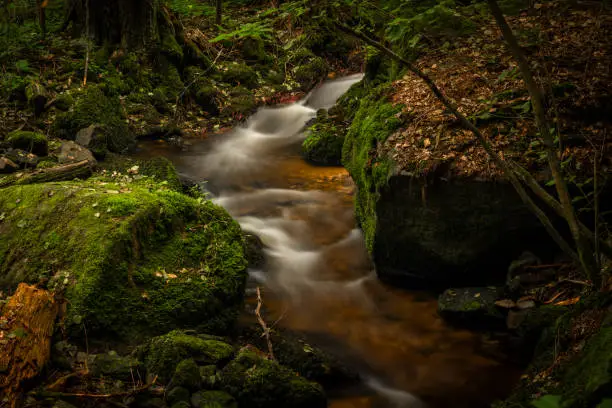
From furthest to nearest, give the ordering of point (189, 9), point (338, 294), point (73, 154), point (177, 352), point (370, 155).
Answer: point (189, 9)
point (73, 154)
point (338, 294)
point (370, 155)
point (177, 352)

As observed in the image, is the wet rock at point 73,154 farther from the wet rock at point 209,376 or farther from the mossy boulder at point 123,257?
the wet rock at point 209,376

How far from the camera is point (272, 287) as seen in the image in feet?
19.8

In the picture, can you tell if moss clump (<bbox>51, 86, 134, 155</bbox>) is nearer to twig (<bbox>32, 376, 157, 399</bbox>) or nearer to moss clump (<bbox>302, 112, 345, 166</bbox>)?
moss clump (<bbox>302, 112, 345, 166</bbox>)

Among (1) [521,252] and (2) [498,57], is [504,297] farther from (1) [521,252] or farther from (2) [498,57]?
(2) [498,57]

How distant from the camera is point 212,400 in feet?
11.1

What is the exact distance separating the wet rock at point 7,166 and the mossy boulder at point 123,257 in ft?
5.10

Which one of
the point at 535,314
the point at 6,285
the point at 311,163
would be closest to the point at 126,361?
the point at 6,285

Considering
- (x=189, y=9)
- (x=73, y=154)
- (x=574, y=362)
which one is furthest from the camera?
(x=189, y=9)

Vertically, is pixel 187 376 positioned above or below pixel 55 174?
below

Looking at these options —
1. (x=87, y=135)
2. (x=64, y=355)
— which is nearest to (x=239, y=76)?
(x=87, y=135)

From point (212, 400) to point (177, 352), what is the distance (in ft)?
1.74

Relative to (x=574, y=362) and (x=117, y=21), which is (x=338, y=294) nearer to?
(x=574, y=362)

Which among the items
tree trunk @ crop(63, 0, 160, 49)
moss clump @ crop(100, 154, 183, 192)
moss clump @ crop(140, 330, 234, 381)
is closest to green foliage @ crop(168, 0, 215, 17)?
tree trunk @ crop(63, 0, 160, 49)

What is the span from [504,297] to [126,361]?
357 centimetres
